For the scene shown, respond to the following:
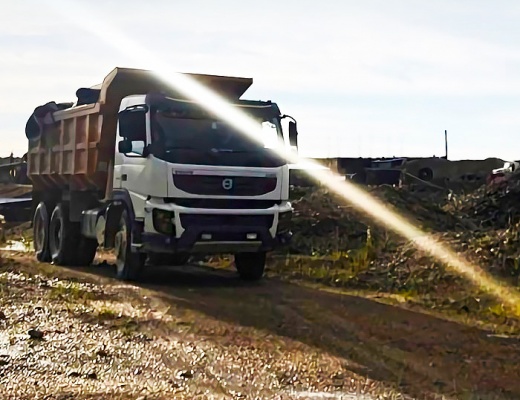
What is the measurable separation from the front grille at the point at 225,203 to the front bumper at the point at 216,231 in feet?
0.20

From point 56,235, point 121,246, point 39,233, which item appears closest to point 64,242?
point 56,235

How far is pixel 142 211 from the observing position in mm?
11180

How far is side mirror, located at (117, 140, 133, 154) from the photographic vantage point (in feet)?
37.8

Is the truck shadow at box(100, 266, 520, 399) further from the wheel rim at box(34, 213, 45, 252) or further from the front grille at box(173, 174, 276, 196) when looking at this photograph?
the wheel rim at box(34, 213, 45, 252)

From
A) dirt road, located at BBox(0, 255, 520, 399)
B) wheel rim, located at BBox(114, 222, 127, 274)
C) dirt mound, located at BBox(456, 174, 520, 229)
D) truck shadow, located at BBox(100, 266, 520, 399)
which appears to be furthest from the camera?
dirt mound, located at BBox(456, 174, 520, 229)

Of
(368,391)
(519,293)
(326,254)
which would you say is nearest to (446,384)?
(368,391)

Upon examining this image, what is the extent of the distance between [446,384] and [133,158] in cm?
646

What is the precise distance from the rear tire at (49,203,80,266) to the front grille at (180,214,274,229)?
3.99 metres

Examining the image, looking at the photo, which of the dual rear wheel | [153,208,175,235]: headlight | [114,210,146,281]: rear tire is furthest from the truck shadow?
the dual rear wheel

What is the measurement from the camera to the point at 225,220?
11.2 m

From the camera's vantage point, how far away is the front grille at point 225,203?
36.0 feet

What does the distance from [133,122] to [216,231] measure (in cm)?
192

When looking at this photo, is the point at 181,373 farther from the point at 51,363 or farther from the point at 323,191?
the point at 323,191

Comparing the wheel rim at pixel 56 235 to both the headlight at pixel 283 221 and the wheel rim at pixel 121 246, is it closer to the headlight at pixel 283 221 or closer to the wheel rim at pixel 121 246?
the wheel rim at pixel 121 246
